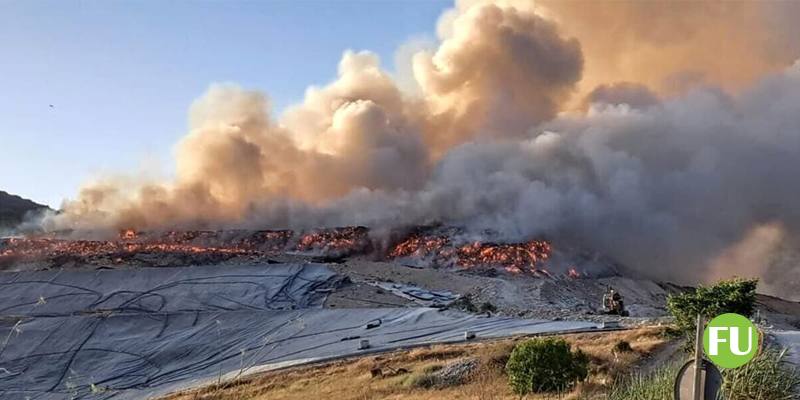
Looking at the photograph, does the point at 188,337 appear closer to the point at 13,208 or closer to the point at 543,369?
the point at 543,369

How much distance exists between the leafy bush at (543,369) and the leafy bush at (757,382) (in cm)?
639

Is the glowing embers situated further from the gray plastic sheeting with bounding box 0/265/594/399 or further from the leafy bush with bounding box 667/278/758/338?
the leafy bush with bounding box 667/278/758/338

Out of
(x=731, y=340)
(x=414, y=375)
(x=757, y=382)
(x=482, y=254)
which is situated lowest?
(x=414, y=375)

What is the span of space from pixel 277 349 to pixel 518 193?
124ft

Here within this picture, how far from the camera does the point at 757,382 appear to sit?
1000 cm

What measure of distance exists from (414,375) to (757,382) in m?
12.1

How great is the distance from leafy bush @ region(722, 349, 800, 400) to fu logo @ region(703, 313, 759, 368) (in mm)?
4614

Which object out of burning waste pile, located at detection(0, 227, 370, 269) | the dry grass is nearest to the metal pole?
the dry grass

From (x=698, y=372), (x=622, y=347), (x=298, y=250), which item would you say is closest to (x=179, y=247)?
(x=298, y=250)

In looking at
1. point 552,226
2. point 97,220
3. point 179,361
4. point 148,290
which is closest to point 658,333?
point 179,361

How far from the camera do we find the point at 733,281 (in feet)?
66.1

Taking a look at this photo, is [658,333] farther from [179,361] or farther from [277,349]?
[179,361]

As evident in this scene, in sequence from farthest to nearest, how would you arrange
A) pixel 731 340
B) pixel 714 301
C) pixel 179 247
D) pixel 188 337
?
pixel 179 247, pixel 188 337, pixel 714 301, pixel 731 340

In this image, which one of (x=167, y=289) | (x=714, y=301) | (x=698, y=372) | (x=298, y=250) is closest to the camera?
(x=698, y=372)
